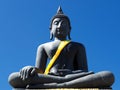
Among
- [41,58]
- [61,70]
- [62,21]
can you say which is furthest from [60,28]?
[61,70]

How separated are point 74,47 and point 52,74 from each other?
113cm

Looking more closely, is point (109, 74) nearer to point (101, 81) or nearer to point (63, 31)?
point (101, 81)

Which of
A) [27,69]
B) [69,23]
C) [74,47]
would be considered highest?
[69,23]

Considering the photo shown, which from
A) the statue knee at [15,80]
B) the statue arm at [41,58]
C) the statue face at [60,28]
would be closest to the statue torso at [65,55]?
the statue arm at [41,58]

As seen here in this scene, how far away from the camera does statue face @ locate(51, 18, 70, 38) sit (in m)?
8.17

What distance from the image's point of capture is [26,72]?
6770mm

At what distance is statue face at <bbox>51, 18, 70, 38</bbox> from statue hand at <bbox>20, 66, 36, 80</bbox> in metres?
1.63

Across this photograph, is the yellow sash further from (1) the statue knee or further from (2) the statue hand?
(1) the statue knee

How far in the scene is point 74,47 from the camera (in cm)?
792

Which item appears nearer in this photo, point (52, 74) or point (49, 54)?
point (52, 74)

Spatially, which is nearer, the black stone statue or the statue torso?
the black stone statue

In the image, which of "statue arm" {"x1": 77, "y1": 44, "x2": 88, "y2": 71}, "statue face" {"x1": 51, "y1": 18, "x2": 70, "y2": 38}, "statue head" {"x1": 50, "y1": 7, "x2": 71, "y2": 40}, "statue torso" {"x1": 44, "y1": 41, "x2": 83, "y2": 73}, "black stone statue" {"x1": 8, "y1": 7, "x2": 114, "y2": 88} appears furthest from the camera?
"statue head" {"x1": 50, "y1": 7, "x2": 71, "y2": 40}

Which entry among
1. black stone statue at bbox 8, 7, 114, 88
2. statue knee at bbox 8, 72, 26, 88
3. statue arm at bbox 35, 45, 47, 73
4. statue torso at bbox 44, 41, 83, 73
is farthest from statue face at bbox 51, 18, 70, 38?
statue knee at bbox 8, 72, 26, 88

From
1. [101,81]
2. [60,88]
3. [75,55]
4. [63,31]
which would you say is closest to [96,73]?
[101,81]
